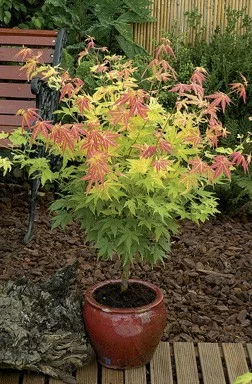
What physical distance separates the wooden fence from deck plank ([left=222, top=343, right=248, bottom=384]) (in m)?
3.14

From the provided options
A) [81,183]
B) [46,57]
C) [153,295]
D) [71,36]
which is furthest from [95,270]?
[71,36]

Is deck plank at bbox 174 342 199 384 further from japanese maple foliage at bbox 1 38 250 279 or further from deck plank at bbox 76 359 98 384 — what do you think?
japanese maple foliage at bbox 1 38 250 279

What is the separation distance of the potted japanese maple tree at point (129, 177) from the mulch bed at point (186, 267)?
1.36 ft

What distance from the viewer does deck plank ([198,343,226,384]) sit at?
346 centimetres

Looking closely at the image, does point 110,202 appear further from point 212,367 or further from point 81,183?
point 212,367

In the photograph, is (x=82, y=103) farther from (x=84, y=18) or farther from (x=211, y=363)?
(x=84, y=18)

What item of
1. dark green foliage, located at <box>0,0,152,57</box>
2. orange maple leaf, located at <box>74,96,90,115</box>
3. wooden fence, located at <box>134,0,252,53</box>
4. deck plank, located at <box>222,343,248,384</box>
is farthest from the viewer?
wooden fence, located at <box>134,0,252,53</box>

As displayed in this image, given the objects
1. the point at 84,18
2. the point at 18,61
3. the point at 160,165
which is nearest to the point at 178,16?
the point at 84,18

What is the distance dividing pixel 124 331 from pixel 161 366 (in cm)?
28

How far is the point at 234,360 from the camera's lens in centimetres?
359

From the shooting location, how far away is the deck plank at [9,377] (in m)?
3.41

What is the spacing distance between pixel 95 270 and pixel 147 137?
4.36 feet

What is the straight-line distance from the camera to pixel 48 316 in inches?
138

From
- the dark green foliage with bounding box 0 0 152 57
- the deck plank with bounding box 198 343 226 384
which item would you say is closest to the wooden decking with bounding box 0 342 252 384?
the deck plank with bounding box 198 343 226 384
